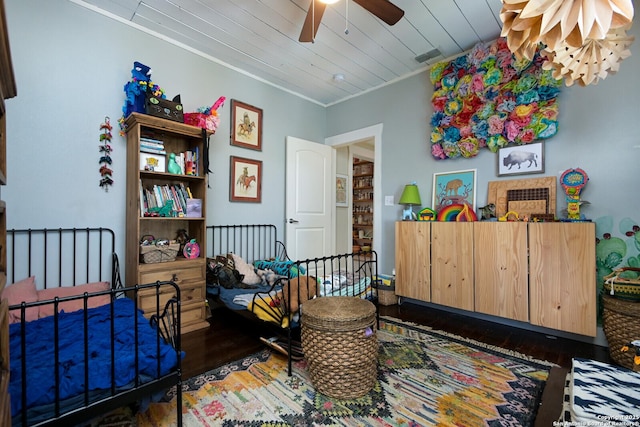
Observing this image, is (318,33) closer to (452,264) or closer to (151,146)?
(151,146)

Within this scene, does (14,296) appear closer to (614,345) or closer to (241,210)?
(241,210)

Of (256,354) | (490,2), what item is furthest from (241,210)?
(490,2)

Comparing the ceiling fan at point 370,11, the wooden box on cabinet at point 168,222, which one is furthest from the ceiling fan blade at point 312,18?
the wooden box on cabinet at point 168,222

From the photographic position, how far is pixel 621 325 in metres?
1.92

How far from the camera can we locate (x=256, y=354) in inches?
82.5

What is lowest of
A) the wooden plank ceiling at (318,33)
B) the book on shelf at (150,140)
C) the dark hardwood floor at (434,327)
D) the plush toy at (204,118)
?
the dark hardwood floor at (434,327)

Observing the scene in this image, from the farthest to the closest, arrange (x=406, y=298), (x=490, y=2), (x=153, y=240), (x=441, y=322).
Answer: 1. (x=406, y=298)
2. (x=441, y=322)
3. (x=153, y=240)
4. (x=490, y=2)

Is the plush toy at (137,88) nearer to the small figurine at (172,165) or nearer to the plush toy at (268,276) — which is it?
the small figurine at (172,165)

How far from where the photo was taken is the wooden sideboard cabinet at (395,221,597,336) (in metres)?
2.16

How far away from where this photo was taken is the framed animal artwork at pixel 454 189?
9.82 ft

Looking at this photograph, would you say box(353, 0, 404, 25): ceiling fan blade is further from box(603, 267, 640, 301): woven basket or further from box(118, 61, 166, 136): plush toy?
box(603, 267, 640, 301): woven basket

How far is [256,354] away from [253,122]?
2666 millimetres

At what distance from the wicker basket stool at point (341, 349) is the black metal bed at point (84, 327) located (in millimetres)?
688

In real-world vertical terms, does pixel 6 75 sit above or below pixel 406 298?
above
